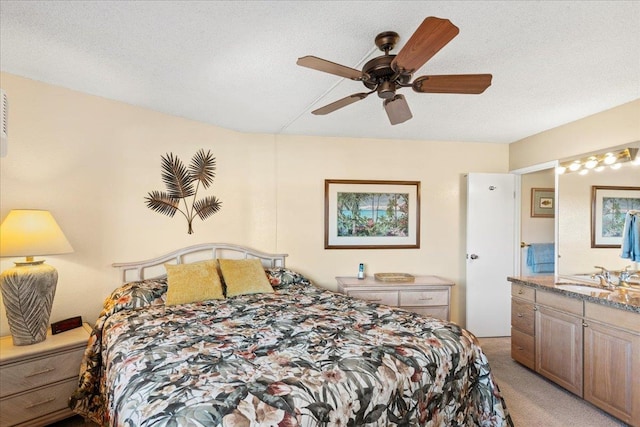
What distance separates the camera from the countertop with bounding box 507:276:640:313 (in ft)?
7.27

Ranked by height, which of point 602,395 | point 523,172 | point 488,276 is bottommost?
point 602,395

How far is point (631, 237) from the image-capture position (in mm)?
2707

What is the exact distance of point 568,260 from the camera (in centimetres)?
329

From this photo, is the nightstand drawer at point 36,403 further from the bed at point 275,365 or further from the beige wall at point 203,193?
the beige wall at point 203,193

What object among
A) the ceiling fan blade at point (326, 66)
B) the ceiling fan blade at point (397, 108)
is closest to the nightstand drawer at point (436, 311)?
the ceiling fan blade at point (397, 108)

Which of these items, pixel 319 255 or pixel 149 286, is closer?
pixel 149 286

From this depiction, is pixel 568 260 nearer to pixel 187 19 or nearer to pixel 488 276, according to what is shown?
pixel 488 276

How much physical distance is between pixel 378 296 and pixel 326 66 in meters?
2.58

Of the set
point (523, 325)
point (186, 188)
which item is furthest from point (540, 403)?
point (186, 188)

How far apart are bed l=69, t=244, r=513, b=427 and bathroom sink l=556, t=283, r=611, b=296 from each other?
131 centimetres

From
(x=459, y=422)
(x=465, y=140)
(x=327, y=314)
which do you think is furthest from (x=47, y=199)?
(x=465, y=140)

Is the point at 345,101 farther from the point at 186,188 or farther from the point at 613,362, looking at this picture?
the point at 613,362

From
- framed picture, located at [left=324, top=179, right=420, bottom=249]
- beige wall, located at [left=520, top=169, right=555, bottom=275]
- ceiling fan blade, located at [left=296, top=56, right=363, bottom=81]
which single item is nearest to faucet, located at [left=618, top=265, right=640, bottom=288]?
beige wall, located at [left=520, top=169, right=555, bottom=275]

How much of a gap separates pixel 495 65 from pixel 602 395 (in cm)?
248
